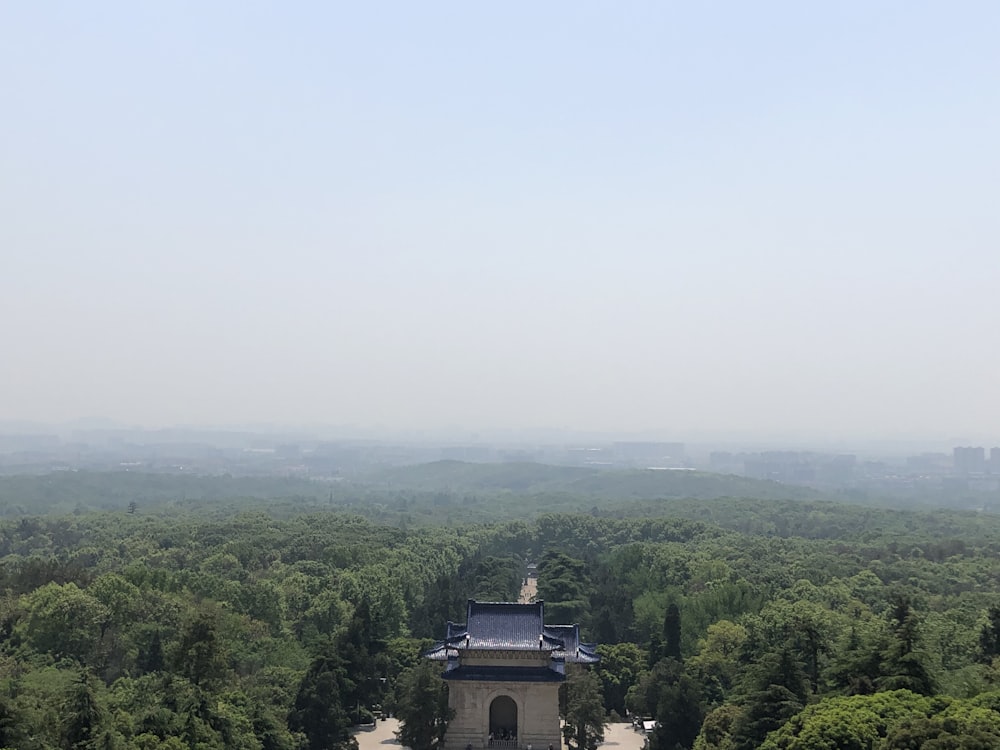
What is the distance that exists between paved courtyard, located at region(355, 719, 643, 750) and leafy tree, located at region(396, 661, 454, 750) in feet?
3.66

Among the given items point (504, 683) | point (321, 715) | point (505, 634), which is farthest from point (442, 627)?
point (321, 715)

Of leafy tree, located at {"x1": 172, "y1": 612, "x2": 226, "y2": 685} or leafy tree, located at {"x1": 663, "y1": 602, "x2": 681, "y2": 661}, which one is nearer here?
leafy tree, located at {"x1": 172, "y1": 612, "x2": 226, "y2": 685}

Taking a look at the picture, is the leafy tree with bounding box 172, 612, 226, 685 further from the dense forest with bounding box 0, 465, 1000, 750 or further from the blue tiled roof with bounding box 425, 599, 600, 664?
the blue tiled roof with bounding box 425, 599, 600, 664

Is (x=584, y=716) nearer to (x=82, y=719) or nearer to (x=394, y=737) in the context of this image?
(x=394, y=737)

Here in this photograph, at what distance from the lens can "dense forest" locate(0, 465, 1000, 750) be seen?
74.1 ft

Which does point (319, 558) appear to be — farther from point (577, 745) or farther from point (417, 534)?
point (577, 745)

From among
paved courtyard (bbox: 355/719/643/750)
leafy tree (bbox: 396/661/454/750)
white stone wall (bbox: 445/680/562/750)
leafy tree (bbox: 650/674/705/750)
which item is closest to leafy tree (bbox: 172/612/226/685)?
paved courtyard (bbox: 355/719/643/750)

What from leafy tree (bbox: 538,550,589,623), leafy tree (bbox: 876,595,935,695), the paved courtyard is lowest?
the paved courtyard

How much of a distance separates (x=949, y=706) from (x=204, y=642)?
1973 centimetres

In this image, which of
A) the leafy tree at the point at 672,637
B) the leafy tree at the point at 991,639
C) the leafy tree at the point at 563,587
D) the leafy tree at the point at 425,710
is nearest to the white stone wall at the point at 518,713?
the leafy tree at the point at 425,710

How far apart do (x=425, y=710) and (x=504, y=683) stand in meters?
2.58

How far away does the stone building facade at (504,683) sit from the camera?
29672 millimetres

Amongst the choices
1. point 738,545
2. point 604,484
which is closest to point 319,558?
point 738,545

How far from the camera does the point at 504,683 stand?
29750 mm
